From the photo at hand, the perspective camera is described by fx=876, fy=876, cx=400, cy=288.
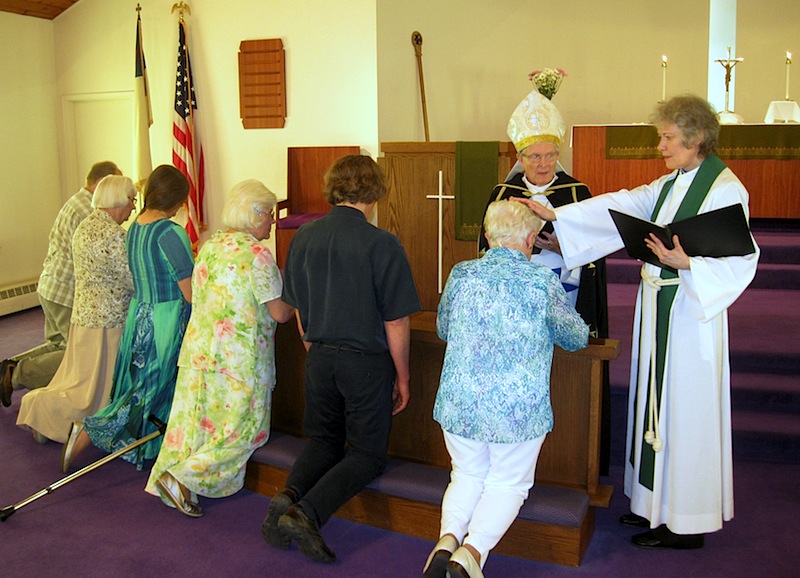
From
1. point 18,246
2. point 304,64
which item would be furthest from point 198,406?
point 18,246

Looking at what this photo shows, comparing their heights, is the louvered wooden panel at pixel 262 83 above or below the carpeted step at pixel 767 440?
above

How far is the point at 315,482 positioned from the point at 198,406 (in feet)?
2.38

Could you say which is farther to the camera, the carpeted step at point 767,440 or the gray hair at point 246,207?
the carpeted step at point 767,440

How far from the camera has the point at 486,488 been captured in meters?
3.00

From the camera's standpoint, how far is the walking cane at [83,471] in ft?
12.3

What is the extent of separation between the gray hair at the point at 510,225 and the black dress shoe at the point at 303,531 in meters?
1.19

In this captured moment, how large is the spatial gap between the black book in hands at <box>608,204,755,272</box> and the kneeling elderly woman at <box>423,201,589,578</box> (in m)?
0.50

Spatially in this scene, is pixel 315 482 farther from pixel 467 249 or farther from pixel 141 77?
pixel 141 77

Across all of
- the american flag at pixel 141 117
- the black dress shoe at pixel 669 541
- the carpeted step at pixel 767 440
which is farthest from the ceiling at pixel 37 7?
the black dress shoe at pixel 669 541

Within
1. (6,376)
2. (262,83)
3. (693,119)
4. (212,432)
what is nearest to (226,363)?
(212,432)

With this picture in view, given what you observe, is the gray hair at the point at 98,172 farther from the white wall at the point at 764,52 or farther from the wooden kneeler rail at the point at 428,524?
the white wall at the point at 764,52

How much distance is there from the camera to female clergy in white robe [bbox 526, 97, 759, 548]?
313cm

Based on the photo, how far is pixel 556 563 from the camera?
10.7 feet

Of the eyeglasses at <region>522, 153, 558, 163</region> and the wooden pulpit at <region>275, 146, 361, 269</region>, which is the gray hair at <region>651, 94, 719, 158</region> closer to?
the eyeglasses at <region>522, 153, 558, 163</region>
